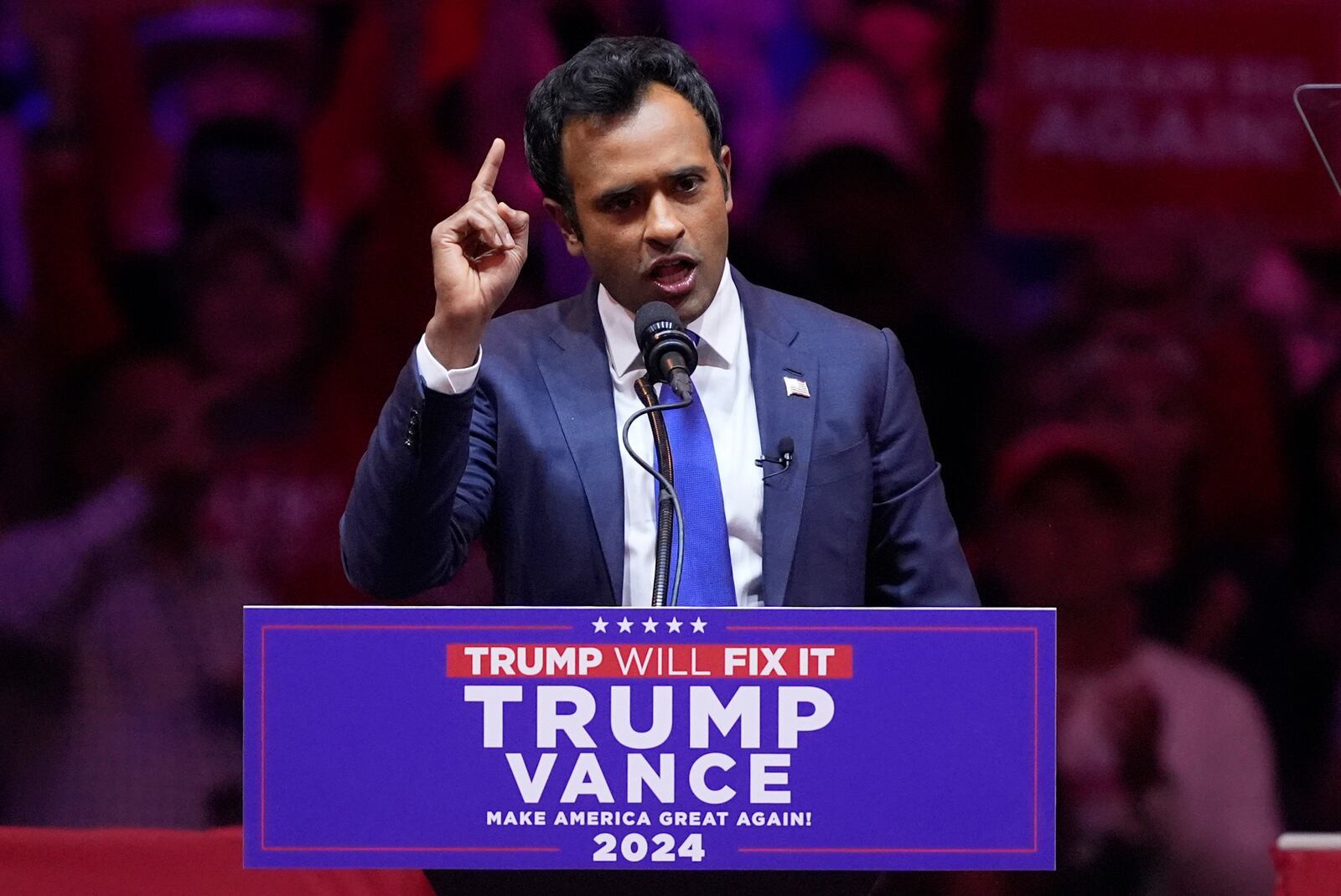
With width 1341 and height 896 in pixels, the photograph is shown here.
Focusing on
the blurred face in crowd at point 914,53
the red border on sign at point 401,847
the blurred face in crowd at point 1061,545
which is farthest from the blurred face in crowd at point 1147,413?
the red border on sign at point 401,847

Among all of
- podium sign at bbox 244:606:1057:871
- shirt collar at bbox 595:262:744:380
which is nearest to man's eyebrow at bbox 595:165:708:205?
shirt collar at bbox 595:262:744:380

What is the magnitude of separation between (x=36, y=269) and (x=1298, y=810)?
2806mm

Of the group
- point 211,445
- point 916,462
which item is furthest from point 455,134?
point 916,462

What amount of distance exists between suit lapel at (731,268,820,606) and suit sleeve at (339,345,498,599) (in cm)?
33

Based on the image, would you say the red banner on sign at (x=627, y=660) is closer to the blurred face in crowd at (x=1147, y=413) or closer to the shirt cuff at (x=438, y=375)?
the shirt cuff at (x=438, y=375)

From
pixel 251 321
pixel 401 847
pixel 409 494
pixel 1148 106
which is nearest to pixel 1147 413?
pixel 1148 106

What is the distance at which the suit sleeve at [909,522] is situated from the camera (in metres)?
1.95

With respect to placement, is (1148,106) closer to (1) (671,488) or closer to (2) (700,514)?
(2) (700,514)

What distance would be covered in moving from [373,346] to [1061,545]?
1451 mm

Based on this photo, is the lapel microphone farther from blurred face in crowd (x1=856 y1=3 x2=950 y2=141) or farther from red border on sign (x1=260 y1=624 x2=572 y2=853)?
blurred face in crowd (x1=856 y1=3 x2=950 y2=141)

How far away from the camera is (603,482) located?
1852 mm

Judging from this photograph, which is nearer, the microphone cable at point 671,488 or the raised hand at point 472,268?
the microphone cable at point 671,488

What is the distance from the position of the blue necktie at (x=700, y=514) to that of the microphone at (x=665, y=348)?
8.0 inches

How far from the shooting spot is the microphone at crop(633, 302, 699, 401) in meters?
1.55
